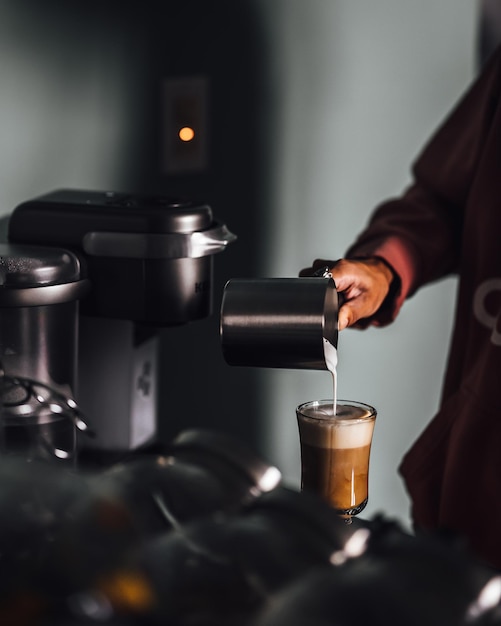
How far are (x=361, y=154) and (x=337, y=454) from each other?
1192 millimetres

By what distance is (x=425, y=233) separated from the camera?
140cm

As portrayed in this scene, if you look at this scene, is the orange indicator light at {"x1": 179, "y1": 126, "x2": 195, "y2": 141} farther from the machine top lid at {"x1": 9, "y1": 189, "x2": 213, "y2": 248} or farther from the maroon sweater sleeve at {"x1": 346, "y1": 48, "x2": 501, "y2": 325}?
the machine top lid at {"x1": 9, "y1": 189, "x2": 213, "y2": 248}

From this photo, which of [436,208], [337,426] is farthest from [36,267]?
[436,208]

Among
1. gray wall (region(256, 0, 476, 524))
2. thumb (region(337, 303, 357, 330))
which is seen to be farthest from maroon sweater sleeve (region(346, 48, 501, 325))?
gray wall (region(256, 0, 476, 524))

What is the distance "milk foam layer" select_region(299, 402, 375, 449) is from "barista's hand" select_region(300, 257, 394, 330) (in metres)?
0.19

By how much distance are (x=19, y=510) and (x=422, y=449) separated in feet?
3.21

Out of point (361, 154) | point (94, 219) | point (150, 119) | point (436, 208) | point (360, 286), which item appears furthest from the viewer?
point (361, 154)

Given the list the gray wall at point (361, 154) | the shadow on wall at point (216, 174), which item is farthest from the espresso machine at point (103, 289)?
the gray wall at point (361, 154)

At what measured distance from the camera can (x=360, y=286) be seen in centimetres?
120

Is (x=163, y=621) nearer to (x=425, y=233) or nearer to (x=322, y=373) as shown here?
(x=425, y=233)

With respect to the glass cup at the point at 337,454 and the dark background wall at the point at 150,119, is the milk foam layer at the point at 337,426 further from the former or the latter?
the dark background wall at the point at 150,119

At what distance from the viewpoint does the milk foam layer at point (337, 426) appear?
2.91ft

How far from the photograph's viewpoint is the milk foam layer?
0.89 m

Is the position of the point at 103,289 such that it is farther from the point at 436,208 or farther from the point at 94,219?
the point at 436,208
